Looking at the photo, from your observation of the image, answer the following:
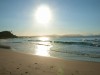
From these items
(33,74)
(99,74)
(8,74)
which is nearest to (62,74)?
(33,74)

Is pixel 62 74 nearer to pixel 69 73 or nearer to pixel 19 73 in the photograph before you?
pixel 69 73

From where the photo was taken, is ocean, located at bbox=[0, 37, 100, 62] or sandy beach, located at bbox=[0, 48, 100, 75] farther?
ocean, located at bbox=[0, 37, 100, 62]

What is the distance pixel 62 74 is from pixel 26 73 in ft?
4.75

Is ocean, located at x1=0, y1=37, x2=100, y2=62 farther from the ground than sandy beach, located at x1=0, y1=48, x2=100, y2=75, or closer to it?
closer to it

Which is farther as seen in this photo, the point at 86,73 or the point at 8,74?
the point at 86,73

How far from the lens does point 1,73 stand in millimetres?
6645

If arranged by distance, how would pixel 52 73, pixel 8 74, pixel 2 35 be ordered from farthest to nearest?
pixel 2 35 → pixel 52 73 → pixel 8 74

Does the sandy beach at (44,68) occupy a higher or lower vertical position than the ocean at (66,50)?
higher

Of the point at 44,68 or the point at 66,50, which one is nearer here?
the point at 44,68

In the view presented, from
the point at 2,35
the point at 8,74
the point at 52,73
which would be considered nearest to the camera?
the point at 8,74

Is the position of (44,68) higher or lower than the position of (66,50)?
higher

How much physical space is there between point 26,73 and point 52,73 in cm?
105

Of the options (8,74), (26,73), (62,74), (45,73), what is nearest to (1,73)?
(8,74)

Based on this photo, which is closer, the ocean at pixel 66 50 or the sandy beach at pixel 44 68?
the sandy beach at pixel 44 68
